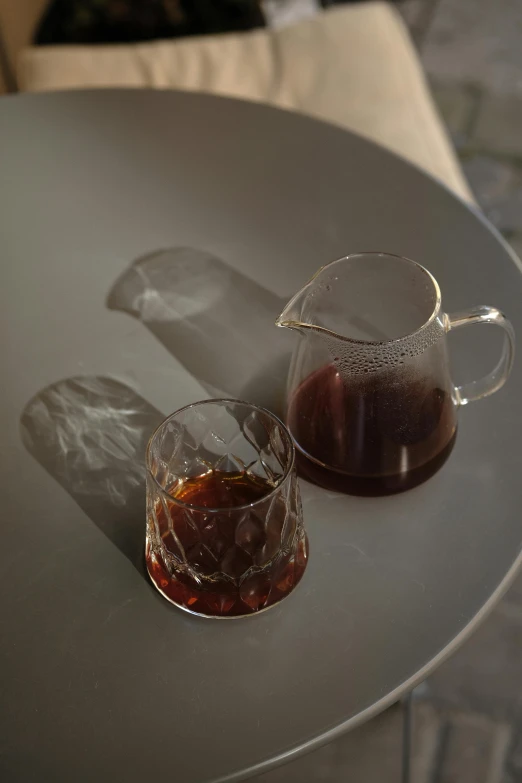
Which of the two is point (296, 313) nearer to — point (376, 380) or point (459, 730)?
point (376, 380)

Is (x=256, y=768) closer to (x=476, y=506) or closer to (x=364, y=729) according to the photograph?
(x=476, y=506)

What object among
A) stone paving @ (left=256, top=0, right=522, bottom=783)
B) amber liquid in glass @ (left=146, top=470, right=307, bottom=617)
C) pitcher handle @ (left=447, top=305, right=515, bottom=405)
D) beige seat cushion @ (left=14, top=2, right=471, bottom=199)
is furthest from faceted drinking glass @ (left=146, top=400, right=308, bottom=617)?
beige seat cushion @ (left=14, top=2, right=471, bottom=199)

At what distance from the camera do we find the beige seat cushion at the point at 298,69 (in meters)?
1.01

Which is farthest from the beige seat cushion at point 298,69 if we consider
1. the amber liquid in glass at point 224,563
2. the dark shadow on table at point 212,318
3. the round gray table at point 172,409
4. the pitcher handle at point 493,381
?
the amber liquid in glass at point 224,563

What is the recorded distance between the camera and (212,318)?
0.59m

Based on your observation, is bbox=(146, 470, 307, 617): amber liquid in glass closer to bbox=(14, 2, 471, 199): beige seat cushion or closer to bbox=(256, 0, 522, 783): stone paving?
bbox=(256, 0, 522, 783): stone paving

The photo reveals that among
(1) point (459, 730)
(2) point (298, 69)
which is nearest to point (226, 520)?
(1) point (459, 730)

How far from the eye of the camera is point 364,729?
0.89 m

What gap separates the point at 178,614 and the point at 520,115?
4.98ft

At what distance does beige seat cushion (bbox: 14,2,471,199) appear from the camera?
101cm

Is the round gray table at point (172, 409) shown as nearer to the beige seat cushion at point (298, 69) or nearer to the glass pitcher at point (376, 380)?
the glass pitcher at point (376, 380)

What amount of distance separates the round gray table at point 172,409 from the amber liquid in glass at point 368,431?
16 millimetres

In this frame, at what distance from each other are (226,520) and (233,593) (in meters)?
0.04

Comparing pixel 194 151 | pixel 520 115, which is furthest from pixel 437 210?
pixel 520 115
